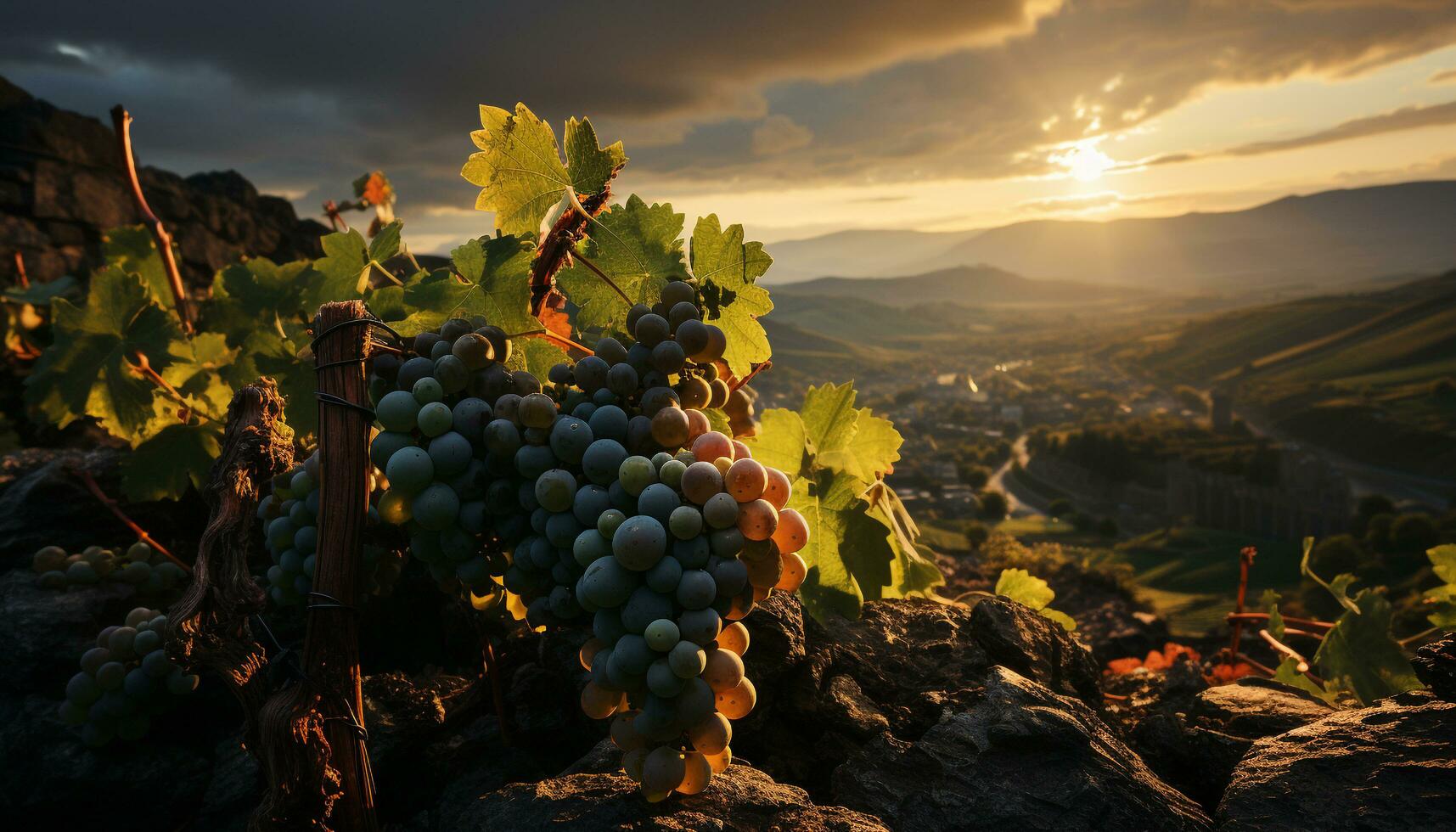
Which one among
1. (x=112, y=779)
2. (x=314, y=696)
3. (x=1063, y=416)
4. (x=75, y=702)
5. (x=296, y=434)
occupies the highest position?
(x=296, y=434)

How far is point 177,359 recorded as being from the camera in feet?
13.7

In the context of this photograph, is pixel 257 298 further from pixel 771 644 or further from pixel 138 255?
pixel 771 644

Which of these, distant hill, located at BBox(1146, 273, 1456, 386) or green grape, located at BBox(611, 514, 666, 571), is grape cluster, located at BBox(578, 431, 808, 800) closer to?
green grape, located at BBox(611, 514, 666, 571)

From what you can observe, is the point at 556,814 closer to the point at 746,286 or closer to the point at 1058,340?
the point at 746,286

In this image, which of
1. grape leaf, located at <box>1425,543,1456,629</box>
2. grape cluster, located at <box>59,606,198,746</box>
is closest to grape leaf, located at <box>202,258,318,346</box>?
grape cluster, located at <box>59,606,198,746</box>

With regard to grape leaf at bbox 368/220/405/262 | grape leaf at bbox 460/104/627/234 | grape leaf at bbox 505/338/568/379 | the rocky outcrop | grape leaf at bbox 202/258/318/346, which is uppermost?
the rocky outcrop

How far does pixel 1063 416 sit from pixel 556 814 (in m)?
116

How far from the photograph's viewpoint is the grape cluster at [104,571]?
3.72m

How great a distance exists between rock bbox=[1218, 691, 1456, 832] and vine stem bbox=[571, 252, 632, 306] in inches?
102

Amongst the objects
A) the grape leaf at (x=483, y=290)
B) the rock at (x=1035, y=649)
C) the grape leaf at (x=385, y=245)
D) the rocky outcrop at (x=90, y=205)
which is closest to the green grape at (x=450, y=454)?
the grape leaf at (x=483, y=290)

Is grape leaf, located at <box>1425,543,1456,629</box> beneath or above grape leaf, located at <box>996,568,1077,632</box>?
above

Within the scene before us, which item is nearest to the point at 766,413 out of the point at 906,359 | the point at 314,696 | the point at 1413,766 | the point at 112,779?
the point at 314,696

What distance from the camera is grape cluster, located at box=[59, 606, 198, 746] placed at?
3020 mm

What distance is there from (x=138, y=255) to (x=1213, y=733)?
6.67 meters
